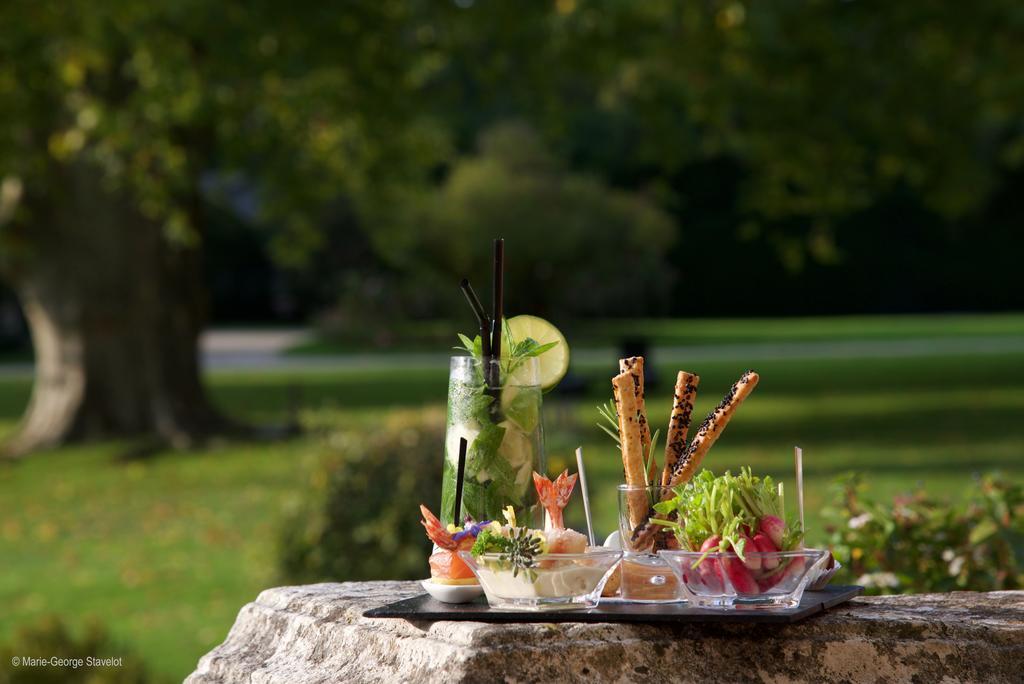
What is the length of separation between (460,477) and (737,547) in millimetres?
488

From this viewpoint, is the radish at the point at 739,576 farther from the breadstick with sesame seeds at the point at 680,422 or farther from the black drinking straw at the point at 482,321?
the black drinking straw at the point at 482,321

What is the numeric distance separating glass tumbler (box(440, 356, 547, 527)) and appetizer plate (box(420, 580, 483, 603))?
0.11 metres

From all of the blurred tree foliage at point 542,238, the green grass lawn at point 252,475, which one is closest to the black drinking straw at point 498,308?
the green grass lawn at point 252,475

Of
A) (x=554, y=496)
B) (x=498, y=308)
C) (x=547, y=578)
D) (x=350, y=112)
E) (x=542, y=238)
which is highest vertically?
(x=350, y=112)

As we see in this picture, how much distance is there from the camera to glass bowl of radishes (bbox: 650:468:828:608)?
2.21m

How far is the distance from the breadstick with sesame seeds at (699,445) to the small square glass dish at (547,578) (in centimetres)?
7

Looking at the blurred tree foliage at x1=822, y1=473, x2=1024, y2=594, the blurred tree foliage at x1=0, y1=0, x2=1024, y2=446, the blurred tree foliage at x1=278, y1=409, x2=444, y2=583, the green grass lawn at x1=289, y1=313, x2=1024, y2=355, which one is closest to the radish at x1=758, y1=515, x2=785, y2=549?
the blurred tree foliage at x1=822, y1=473, x2=1024, y2=594

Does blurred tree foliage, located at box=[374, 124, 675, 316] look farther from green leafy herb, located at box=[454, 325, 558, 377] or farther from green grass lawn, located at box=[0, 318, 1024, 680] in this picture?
green leafy herb, located at box=[454, 325, 558, 377]

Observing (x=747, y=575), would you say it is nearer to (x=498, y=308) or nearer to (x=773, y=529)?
(x=773, y=529)

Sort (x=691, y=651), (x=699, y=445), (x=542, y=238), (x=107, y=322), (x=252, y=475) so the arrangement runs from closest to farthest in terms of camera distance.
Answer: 1. (x=691, y=651)
2. (x=699, y=445)
3. (x=252, y=475)
4. (x=107, y=322)
5. (x=542, y=238)

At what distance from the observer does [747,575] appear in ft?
7.34

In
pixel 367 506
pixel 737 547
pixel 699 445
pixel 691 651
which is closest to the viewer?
pixel 737 547

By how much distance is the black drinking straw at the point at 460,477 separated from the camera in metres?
2.39

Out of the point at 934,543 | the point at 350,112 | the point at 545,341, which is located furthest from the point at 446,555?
the point at 350,112
